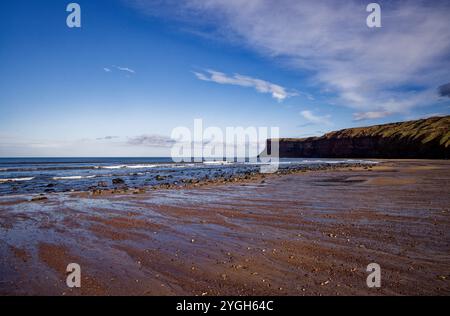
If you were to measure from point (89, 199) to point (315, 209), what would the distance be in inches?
506

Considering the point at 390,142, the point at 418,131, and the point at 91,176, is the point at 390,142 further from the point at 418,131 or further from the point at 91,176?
the point at 91,176

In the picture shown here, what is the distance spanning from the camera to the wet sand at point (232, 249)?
4.93 meters

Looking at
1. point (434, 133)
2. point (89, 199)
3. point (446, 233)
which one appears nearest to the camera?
point (446, 233)

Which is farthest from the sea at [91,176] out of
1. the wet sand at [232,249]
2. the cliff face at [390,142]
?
the cliff face at [390,142]

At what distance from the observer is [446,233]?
7.45m

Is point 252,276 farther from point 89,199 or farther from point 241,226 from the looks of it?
point 89,199

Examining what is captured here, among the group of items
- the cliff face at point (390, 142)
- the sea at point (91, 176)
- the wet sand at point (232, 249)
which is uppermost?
the cliff face at point (390, 142)

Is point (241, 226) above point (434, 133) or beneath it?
beneath

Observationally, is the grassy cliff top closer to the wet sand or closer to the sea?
the sea

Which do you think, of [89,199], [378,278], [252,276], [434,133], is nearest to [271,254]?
[252,276]

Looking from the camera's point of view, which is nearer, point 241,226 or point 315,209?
point 241,226

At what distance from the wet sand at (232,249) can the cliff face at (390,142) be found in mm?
77948

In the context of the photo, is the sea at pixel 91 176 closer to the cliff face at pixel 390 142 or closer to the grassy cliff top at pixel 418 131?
the cliff face at pixel 390 142
